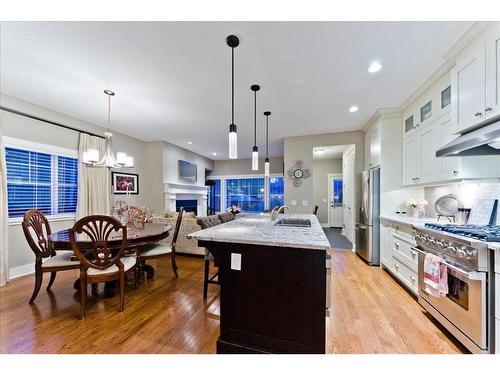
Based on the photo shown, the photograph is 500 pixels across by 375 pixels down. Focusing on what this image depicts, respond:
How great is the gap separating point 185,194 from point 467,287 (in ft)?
21.7

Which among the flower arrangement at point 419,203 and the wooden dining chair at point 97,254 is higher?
the flower arrangement at point 419,203

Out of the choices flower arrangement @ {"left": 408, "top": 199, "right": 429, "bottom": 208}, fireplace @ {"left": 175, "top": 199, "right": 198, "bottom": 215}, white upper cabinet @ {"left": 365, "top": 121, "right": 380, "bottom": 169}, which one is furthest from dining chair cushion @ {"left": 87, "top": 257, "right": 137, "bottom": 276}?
fireplace @ {"left": 175, "top": 199, "right": 198, "bottom": 215}

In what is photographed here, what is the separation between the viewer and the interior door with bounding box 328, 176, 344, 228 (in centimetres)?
798

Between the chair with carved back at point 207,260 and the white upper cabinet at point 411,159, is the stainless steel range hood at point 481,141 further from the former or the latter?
the chair with carved back at point 207,260

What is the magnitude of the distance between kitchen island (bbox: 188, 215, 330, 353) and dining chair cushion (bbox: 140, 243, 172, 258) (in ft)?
5.01

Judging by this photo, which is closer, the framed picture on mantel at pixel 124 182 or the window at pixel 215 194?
the framed picture on mantel at pixel 124 182

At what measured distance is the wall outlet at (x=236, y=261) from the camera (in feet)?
5.27

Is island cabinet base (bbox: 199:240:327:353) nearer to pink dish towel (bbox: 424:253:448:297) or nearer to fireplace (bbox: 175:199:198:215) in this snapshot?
pink dish towel (bbox: 424:253:448:297)

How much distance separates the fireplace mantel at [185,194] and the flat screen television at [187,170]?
0.28 m

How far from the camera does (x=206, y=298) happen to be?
2.50 meters

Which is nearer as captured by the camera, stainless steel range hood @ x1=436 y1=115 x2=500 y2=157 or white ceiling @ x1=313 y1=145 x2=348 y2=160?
stainless steel range hood @ x1=436 y1=115 x2=500 y2=157

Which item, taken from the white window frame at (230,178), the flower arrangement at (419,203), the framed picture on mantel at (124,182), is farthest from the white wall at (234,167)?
the flower arrangement at (419,203)
